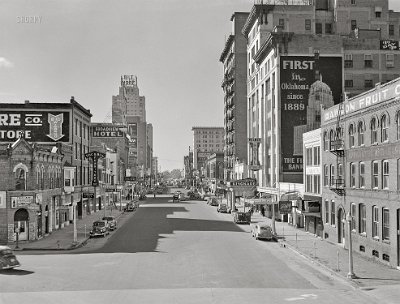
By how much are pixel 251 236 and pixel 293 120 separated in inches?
1074

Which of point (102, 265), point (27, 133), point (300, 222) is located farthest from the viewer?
point (27, 133)

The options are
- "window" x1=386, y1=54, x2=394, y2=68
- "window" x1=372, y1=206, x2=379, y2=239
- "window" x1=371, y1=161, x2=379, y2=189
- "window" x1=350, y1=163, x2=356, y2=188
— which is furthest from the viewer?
"window" x1=386, y1=54, x2=394, y2=68

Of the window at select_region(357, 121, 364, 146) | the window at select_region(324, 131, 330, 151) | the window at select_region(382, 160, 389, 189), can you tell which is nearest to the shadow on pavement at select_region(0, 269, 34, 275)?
the window at select_region(382, 160, 389, 189)

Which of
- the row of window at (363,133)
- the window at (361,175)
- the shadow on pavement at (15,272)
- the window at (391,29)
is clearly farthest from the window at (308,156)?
the window at (391,29)

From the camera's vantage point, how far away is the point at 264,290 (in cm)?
2762

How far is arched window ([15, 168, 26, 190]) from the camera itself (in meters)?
50.6

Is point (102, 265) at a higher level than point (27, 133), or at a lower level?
lower

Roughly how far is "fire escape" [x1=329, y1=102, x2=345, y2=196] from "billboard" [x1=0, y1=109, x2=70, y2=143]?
1488 inches

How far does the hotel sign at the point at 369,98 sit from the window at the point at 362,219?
297 inches

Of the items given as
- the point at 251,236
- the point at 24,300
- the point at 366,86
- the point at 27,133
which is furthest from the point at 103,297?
the point at 366,86

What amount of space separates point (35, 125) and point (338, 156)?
133 feet

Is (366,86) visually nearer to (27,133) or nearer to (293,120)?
(293,120)

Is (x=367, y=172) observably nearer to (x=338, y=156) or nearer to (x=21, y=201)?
(x=338, y=156)

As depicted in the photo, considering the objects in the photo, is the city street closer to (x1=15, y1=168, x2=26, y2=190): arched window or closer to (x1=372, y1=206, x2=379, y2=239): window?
(x1=372, y1=206, x2=379, y2=239): window
